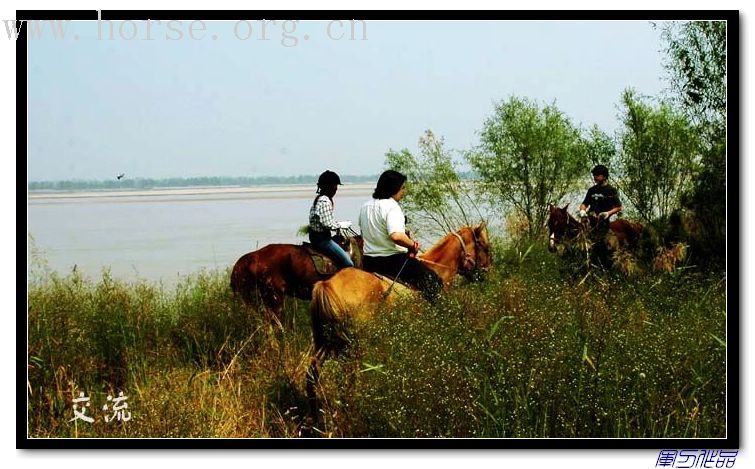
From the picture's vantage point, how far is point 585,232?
5992 mm

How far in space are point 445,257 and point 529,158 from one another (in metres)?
0.70

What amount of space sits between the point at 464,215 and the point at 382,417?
119 centimetres

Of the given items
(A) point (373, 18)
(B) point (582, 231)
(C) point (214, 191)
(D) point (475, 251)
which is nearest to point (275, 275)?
(C) point (214, 191)

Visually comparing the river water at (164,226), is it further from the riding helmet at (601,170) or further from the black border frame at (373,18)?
the riding helmet at (601,170)

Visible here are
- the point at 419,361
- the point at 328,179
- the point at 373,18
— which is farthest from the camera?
the point at 328,179

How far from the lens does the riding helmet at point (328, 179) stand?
19.1 ft

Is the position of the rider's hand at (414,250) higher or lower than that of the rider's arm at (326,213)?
lower

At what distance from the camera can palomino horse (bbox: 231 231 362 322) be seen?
6.00 m

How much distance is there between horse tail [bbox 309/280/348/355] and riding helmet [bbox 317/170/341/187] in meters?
0.51

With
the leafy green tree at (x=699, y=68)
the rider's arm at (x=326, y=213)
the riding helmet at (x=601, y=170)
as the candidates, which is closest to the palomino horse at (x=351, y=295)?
the rider's arm at (x=326, y=213)

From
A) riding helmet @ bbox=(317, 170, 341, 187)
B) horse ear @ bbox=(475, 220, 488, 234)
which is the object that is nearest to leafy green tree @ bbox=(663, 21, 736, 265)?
horse ear @ bbox=(475, 220, 488, 234)

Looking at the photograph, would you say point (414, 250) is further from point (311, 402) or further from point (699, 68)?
point (699, 68)
